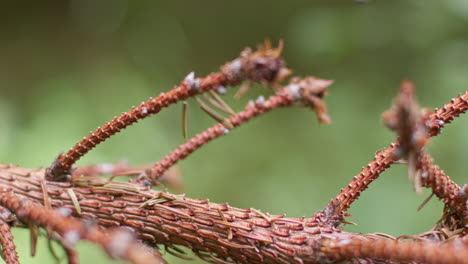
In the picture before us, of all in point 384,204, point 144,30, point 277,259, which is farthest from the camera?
point 144,30

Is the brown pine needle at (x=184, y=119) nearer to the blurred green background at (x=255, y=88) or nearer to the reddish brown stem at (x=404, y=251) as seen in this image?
the reddish brown stem at (x=404, y=251)

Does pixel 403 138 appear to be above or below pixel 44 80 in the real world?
below

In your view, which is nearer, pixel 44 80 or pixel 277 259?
pixel 277 259

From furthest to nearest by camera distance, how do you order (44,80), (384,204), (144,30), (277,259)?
(144,30), (44,80), (384,204), (277,259)

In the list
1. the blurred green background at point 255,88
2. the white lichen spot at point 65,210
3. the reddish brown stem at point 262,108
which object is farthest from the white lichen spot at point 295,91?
the blurred green background at point 255,88

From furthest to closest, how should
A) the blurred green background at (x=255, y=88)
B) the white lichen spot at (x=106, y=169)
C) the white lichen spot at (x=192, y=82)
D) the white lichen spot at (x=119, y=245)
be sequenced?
the blurred green background at (x=255, y=88), the white lichen spot at (x=106, y=169), the white lichen spot at (x=192, y=82), the white lichen spot at (x=119, y=245)

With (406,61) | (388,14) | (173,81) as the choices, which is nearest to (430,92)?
(406,61)

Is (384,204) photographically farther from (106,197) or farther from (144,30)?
(144,30)

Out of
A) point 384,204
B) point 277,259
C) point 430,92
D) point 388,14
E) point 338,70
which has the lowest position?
point 277,259
